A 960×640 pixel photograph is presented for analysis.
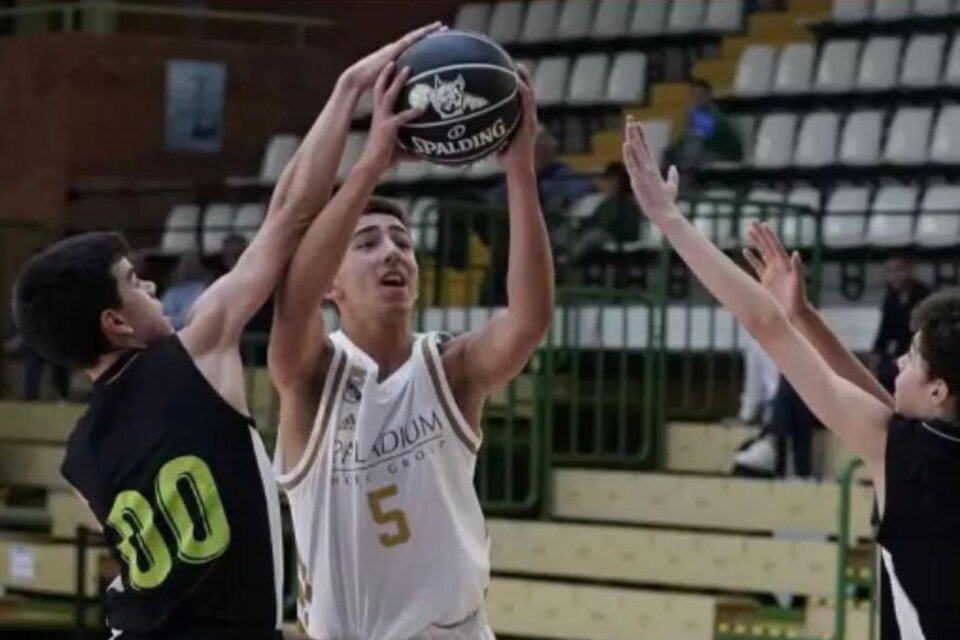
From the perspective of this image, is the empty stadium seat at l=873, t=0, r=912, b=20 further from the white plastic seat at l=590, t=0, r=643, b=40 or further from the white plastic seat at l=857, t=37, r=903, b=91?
the white plastic seat at l=590, t=0, r=643, b=40

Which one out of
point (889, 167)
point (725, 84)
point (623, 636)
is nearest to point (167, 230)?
point (725, 84)

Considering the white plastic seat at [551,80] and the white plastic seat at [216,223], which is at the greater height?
the white plastic seat at [551,80]

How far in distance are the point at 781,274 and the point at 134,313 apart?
1.24 meters

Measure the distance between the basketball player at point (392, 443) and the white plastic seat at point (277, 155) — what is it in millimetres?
11341

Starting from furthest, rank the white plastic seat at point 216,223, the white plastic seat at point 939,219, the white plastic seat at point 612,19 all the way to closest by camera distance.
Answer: the white plastic seat at point 612,19 → the white plastic seat at point 216,223 → the white plastic seat at point 939,219

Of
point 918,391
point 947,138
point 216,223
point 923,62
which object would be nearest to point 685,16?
point 923,62

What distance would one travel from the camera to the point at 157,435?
4.43 metres

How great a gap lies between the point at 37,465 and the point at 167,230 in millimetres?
2614

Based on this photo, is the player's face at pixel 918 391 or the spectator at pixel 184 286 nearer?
the player's face at pixel 918 391

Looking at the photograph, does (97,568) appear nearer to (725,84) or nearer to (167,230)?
(167,230)

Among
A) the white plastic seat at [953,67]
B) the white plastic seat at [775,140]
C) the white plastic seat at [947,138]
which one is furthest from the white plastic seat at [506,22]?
the white plastic seat at [947,138]

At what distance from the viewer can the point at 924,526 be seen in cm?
425

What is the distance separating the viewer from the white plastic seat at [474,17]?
17.3 meters

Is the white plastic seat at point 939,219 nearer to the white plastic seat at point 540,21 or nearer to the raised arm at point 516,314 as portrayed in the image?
the white plastic seat at point 540,21
